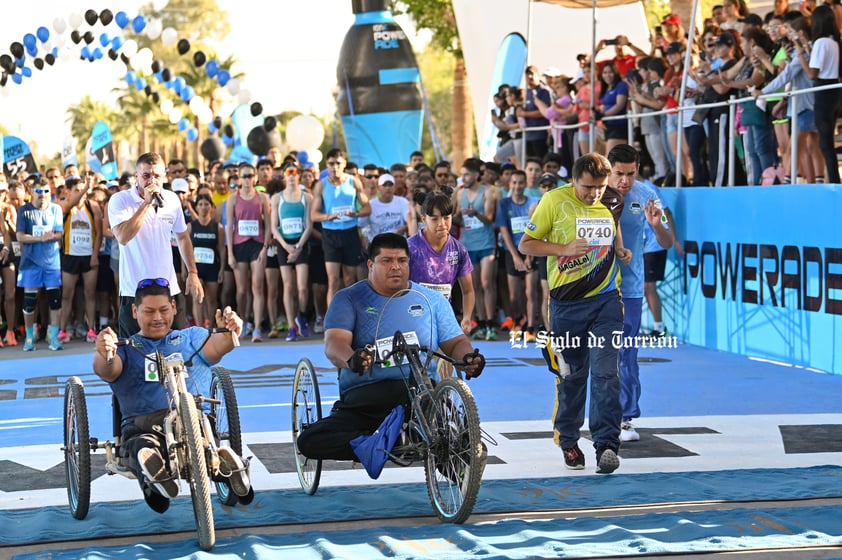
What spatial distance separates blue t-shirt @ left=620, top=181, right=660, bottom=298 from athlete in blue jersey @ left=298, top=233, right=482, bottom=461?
1.93 metres

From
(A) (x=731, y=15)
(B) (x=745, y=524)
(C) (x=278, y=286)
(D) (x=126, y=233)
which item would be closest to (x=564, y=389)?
(B) (x=745, y=524)

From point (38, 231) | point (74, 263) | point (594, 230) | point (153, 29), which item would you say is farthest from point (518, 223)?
point (153, 29)

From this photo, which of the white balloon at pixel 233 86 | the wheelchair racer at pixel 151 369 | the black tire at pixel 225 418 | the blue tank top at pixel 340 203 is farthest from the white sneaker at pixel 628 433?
the white balloon at pixel 233 86

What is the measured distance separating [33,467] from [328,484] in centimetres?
200

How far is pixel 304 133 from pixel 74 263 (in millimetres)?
15565

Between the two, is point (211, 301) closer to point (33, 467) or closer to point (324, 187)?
point (324, 187)

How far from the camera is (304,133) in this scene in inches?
1240

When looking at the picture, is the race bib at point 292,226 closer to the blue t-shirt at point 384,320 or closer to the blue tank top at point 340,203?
the blue tank top at point 340,203

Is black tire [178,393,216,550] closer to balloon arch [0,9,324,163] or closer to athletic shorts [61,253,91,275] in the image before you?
athletic shorts [61,253,91,275]

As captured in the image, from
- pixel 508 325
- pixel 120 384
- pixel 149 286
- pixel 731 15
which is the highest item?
pixel 731 15

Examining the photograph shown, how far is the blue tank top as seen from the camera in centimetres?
1597

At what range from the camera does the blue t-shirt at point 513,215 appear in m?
15.5

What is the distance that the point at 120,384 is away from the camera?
647cm

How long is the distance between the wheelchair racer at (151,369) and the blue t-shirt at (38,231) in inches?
373
